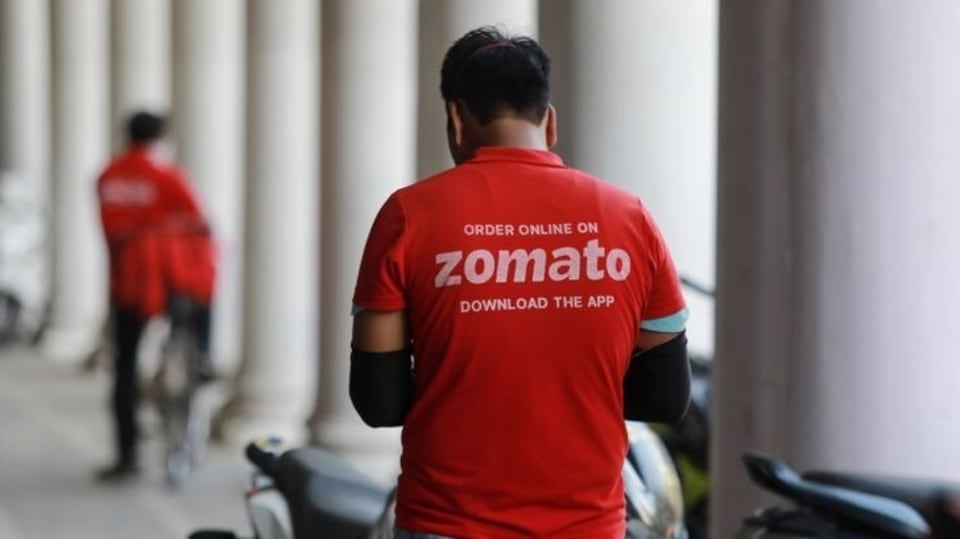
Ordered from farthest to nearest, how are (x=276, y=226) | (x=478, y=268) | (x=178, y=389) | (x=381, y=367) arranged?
1. (x=276, y=226)
2. (x=178, y=389)
3. (x=381, y=367)
4. (x=478, y=268)

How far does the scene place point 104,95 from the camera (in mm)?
18406

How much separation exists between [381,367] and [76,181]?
14513 mm

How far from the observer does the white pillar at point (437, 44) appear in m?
9.30

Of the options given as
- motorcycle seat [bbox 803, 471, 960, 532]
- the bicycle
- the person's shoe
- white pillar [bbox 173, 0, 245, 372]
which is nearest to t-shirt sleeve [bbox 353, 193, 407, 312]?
motorcycle seat [bbox 803, 471, 960, 532]

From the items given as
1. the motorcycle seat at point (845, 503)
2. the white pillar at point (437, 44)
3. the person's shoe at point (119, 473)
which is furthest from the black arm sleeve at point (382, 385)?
the person's shoe at point (119, 473)

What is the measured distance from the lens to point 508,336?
11.1 ft

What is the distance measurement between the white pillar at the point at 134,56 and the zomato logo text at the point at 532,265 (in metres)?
13.2

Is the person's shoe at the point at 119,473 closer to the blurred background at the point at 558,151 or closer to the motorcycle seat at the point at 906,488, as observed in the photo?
the blurred background at the point at 558,151

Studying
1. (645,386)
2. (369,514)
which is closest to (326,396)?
(369,514)

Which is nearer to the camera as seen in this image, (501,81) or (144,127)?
(501,81)

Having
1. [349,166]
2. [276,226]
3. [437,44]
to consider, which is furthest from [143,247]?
[437,44]

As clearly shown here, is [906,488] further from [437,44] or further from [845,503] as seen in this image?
[437,44]

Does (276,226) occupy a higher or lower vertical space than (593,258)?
lower

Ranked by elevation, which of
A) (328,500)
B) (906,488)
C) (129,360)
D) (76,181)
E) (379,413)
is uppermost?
(379,413)
